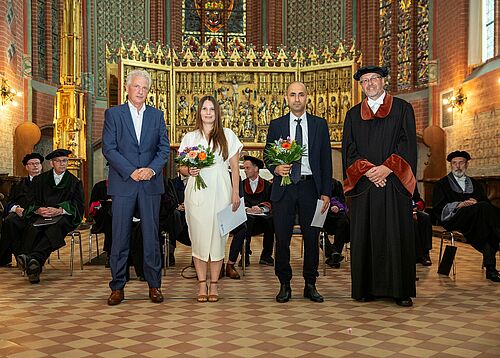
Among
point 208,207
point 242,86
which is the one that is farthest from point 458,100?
point 208,207

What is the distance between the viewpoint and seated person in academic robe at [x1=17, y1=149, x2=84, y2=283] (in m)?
6.75

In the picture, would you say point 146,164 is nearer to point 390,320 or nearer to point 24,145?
point 390,320

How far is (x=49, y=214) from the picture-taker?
23.2ft

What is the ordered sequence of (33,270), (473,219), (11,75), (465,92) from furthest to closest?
(465,92)
(11,75)
(473,219)
(33,270)

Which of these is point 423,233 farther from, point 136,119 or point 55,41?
point 55,41

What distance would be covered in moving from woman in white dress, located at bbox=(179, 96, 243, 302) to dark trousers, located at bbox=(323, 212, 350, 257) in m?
2.75

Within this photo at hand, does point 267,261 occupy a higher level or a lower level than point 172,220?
lower

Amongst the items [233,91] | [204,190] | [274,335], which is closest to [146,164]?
[204,190]

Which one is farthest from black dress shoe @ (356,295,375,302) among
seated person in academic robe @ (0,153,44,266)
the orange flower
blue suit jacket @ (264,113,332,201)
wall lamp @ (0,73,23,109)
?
wall lamp @ (0,73,23,109)

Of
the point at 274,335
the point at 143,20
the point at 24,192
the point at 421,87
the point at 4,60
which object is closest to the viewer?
the point at 274,335

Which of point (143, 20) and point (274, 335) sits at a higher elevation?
point (143, 20)

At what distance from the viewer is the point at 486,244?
6.78 meters

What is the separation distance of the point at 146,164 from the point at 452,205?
3582 millimetres

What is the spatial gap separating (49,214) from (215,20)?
1657cm
